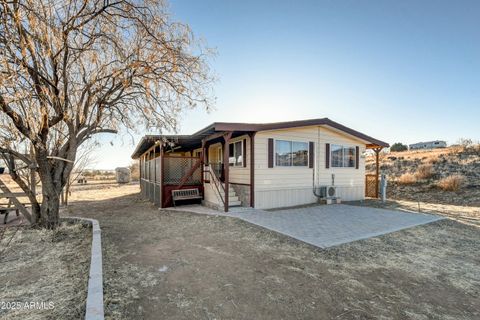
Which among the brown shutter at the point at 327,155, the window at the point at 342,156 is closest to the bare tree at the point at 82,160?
the brown shutter at the point at 327,155

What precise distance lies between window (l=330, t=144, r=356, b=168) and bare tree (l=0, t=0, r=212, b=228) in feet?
22.5

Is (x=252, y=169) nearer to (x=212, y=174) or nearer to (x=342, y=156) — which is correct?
(x=212, y=174)

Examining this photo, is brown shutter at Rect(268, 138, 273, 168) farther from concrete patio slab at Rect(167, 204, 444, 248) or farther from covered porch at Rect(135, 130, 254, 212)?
concrete patio slab at Rect(167, 204, 444, 248)

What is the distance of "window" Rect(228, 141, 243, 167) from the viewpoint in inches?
360

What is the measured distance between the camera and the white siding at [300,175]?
8469 millimetres

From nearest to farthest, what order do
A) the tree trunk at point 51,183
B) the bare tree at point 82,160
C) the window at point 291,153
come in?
the tree trunk at point 51,183, the window at point 291,153, the bare tree at point 82,160

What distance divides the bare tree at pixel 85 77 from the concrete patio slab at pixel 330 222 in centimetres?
376

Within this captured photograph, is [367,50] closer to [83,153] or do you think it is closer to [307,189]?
[307,189]

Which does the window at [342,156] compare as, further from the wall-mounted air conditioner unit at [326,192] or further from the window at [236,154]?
the window at [236,154]

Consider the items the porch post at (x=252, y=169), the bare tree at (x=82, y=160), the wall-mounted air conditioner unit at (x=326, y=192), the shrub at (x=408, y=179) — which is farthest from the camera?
the shrub at (x=408, y=179)

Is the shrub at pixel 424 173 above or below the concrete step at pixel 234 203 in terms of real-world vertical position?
above

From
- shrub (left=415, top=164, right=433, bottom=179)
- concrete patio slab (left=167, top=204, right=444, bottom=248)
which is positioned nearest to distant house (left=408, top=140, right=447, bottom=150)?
shrub (left=415, top=164, right=433, bottom=179)

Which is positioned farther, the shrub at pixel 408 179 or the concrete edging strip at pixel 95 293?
the shrub at pixel 408 179

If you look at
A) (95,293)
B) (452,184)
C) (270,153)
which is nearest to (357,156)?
(270,153)
